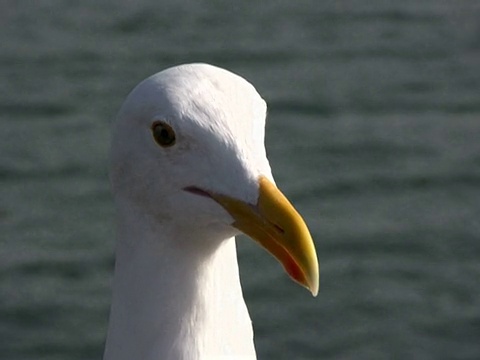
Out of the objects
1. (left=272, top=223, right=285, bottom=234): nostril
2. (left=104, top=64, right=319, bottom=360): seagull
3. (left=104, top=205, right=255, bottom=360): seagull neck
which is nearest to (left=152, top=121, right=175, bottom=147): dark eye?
(left=104, top=64, right=319, bottom=360): seagull

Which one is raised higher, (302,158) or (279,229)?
(302,158)

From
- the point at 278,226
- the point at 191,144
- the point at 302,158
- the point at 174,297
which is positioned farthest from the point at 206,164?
the point at 302,158

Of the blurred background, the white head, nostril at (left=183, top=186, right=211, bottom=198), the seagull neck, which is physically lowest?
the seagull neck

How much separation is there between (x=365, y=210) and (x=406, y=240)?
0.37 meters

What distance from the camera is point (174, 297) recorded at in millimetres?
5582

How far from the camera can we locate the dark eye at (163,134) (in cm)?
547

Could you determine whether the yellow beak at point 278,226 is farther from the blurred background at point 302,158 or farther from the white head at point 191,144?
the blurred background at point 302,158

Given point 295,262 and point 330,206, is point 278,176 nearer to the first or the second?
point 330,206

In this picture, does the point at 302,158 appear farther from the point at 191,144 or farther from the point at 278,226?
the point at 278,226

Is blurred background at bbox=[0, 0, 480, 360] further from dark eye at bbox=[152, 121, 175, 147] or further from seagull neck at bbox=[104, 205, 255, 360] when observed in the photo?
dark eye at bbox=[152, 121, 175, 147]

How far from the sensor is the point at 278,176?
11.2 metres

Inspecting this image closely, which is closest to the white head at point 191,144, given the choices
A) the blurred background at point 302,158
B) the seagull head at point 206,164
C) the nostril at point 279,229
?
the seagull head at point 206,164

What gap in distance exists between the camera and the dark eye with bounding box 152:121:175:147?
5.47 metres

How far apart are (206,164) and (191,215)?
17 cm
